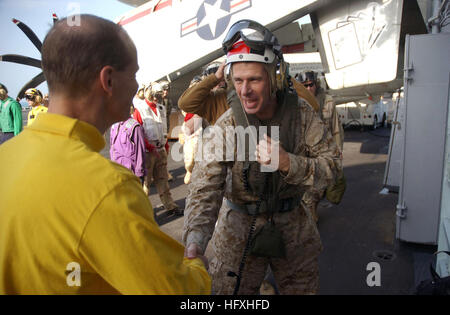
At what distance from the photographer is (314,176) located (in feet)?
5.34

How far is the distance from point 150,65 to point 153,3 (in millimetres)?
1562

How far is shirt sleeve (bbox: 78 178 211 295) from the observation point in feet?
2.65

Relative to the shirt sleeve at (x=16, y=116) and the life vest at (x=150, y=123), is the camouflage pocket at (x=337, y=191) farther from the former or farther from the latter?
the shirt sleeve at (x=16, y=116)

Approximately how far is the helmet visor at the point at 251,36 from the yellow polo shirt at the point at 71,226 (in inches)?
45.3

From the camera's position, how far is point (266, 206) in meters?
1.89

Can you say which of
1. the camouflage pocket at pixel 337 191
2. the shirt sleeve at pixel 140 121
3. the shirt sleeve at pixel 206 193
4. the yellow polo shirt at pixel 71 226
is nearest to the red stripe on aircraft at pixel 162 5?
the shirt sleeve at pixel 140 121

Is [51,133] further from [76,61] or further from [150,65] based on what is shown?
[150,65]

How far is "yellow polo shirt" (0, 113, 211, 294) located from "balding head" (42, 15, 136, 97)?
185 millimetres

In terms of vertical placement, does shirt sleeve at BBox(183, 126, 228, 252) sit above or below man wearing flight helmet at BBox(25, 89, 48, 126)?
below

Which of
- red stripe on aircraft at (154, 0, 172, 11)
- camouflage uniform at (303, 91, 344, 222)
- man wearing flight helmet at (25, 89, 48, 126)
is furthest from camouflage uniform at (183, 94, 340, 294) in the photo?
red stripe on aircraft at (154, 0, 172, 11)

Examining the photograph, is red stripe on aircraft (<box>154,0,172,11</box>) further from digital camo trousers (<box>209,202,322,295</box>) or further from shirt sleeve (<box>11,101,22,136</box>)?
digital camo trousers (<box>209,202,322,295</box>)

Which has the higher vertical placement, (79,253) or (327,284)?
(79,253)
